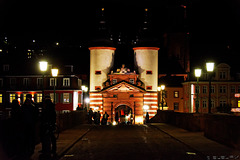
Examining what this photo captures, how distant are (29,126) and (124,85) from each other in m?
59.6

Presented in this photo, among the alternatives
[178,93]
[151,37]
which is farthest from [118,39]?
[151,37]

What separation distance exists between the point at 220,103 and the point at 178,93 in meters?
9.51

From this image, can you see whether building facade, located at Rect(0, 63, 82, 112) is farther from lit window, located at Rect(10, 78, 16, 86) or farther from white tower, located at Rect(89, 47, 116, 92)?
white tower, located at Rect(89, 47, 116, 92)

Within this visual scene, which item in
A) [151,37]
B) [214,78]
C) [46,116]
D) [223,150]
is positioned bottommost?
[223,150]

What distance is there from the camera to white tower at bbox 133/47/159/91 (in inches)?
3155

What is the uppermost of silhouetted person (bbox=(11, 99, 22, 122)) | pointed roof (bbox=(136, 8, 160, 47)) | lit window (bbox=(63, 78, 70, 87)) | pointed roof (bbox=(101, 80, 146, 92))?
pointed roof (bbox=(136, 8, 160, 47))

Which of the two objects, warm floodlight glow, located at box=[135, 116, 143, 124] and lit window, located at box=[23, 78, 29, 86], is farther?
lit window, located at box=[23, 78, 29, 86]

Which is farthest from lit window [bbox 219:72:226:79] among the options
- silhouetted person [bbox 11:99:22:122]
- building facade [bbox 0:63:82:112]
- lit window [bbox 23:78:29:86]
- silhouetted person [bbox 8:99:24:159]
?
silhouetted person [bbox 8:99:24:159]

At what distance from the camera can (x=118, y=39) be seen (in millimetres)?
110250

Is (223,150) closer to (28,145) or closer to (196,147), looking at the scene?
(196,147)

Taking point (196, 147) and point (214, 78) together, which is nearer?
point (196, 147)

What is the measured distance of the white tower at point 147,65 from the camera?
263ft

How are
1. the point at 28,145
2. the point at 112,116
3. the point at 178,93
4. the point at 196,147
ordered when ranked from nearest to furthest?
the point at 28,145 → the point at 196,147 → the point at 112,116 → the point at 178,93

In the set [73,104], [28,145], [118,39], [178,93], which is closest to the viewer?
[28,145]
